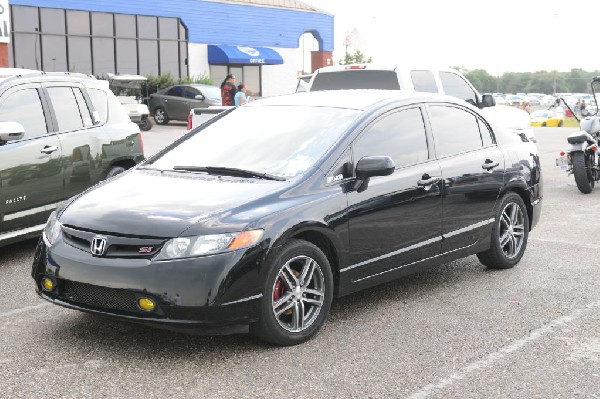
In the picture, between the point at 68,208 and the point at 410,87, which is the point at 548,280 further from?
the point at 410,87

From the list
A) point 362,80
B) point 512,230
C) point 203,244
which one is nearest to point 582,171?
point 362,80

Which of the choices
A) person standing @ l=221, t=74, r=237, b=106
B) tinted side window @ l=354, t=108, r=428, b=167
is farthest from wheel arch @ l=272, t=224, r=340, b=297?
person standing @ l=221, t=74, r=237, b=106

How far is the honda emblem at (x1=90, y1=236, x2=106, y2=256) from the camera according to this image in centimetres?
494

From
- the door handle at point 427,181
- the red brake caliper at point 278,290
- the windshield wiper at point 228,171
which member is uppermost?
the windshield wiper at point 228,171

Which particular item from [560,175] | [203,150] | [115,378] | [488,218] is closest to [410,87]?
[560,175]

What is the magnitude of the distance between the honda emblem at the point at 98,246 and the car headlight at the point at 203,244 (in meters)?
0.37

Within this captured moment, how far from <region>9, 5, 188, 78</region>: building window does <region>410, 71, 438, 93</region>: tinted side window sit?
1072 inches

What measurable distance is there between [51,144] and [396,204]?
147 inches

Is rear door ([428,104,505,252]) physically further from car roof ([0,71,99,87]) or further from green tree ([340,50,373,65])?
green tree ([340,50,373,65])

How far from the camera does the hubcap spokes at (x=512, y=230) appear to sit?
7.29m

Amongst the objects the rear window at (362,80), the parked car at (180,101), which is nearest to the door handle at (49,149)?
the rear window at (362,80)

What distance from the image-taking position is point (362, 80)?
41.5 feet

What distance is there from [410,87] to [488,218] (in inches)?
228

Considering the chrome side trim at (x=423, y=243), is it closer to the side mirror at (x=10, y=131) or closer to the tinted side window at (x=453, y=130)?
the tinted side window at (x=453, y=130)
